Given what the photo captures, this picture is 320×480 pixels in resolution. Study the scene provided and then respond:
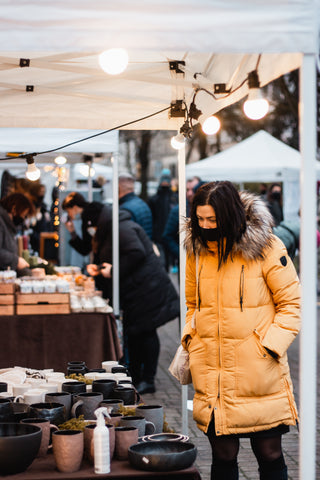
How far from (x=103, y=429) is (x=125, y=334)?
15.5 feet

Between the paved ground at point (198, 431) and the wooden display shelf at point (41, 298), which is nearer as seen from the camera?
the paved ground at point (198, 431)

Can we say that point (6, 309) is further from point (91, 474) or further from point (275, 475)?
point (91, 474)

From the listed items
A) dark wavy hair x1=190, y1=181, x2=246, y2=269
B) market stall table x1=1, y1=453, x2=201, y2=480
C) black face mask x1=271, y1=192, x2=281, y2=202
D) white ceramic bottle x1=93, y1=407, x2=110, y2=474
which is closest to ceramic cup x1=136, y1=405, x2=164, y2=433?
market stall table x1=1, y1=453, x2=201, y2=480

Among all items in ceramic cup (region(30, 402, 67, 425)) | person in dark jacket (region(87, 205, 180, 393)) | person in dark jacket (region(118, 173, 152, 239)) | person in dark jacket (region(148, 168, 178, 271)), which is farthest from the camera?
person in dark jacket (region(148, 168, 178, 271))

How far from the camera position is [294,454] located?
18.4ft

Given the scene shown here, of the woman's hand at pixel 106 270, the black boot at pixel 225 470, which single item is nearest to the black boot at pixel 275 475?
the black boot at pixel 225 470

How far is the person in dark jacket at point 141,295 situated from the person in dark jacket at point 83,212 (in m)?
0.11

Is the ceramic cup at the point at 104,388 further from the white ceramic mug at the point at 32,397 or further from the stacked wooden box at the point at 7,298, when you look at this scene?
the stacked wooden box at the point at 7,298

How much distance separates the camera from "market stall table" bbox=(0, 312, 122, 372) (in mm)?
6422

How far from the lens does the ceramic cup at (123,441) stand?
9.71ft

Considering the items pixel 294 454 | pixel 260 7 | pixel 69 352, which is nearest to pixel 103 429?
pixel 260 7

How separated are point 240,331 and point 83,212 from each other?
13.9 feet

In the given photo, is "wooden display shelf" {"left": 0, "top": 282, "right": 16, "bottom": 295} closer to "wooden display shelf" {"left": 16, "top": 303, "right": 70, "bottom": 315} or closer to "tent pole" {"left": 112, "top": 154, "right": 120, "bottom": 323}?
"wooden display shelf" {"left": 16, "top": 303, "right": 70, "bottom": 315}

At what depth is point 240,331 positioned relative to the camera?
3576 mm
